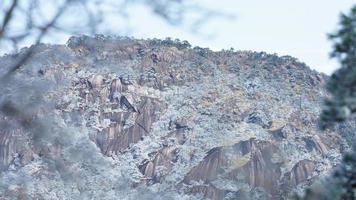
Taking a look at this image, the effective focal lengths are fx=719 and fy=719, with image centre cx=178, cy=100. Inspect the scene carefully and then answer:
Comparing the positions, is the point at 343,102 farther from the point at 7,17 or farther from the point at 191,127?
the point at 191,127

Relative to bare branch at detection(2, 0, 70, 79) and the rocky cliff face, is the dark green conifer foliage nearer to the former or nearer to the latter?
bare branch at detection(2, 0, 70, 79)

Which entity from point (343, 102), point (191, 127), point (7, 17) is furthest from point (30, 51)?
point (191, 127)

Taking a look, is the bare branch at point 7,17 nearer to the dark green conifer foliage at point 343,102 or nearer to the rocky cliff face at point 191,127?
the dark green conifer foliage at point 343,102

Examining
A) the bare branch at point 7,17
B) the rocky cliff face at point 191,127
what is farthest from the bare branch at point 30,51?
the rocky cliff face at point 191,127

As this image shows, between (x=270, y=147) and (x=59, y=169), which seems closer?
(x=59, y=169)

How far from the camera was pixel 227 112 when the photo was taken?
92.1m

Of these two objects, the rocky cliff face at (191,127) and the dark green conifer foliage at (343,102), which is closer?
the dark green conifer foliage at (343,102)

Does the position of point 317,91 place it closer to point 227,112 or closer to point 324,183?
point 227,112

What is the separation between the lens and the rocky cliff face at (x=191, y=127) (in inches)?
3000

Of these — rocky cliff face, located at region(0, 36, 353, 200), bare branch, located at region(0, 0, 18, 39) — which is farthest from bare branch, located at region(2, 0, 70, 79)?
rocky cliff face, located at region(0, 36, 353, 200)

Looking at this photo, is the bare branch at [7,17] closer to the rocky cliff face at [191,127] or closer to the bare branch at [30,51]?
the bare branch at [30,51]

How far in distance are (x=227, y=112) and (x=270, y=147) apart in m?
9.50

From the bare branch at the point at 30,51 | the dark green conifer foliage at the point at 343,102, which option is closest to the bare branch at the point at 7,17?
the bare branch at the point at 30,51

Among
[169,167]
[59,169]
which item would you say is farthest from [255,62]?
[59,169]
